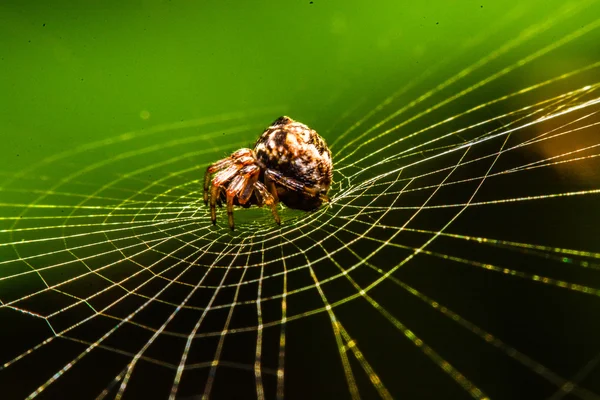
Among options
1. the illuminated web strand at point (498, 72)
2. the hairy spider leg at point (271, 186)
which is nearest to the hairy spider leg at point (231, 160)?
the hairy spider leg at point (271, 186)

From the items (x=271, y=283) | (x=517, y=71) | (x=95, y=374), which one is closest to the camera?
(x=517, y=71)

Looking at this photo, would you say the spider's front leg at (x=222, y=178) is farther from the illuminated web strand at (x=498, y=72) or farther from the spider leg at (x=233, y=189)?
the illuminated web strand at (x=498, y=72)

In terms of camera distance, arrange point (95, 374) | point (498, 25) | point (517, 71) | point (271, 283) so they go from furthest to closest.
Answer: point (271, 283), point (95, 374), point (517, 71), point (498, 25)

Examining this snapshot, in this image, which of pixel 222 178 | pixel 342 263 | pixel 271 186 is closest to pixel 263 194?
pixel 271 186

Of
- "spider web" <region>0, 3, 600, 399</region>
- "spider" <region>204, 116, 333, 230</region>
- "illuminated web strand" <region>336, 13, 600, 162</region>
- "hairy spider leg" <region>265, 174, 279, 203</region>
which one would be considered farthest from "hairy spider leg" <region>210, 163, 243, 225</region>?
"illuminated web strand" <region>336, 13, 600, 162</region>

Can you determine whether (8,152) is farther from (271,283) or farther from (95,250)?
(271,283)

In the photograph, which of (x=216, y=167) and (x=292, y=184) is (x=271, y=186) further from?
(x=216, y=167)

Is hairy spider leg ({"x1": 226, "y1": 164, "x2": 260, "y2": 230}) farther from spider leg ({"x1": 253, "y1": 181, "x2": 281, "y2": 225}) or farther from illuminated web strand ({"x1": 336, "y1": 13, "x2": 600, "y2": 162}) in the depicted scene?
illuminated web strand ({"x1": 336, "y1": 13, "x2": 600, "y2": 162})

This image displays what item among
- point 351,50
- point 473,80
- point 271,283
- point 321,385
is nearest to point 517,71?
point 473,80
